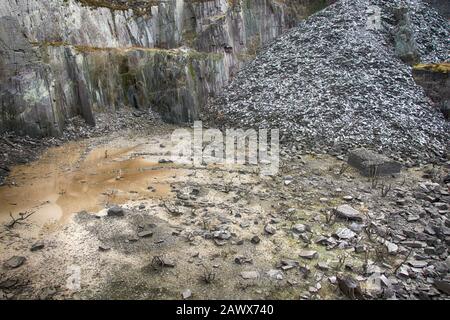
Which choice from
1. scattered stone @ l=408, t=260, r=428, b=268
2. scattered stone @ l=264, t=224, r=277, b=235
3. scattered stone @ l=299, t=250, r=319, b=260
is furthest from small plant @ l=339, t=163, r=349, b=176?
scattered stone @ l=299, t=250, r=319, b=260

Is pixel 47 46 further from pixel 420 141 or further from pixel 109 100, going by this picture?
pixel 420 141

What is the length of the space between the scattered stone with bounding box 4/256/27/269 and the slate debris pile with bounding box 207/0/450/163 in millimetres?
10445

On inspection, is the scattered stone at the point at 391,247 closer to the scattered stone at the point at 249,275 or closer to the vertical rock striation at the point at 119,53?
the scattered stone at the point at 249,275

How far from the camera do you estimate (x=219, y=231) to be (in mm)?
8312

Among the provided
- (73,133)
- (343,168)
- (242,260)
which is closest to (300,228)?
(242,260)

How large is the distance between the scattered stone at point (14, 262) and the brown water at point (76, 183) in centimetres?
164

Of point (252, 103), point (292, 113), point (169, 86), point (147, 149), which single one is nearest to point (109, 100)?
point (169, 86)

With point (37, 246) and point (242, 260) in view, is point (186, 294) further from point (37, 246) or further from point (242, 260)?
point (37, 246)

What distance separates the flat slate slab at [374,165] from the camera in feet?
38.6

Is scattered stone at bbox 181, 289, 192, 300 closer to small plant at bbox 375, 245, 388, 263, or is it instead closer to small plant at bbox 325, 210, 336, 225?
small plant at bbox 375, 245, 388, 263

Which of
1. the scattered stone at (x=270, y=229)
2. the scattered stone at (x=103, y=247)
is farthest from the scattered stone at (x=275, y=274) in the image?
the scattered stone at (x=103, y=247)

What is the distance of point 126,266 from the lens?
7066mm

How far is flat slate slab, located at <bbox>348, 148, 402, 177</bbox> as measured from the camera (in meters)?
11.8

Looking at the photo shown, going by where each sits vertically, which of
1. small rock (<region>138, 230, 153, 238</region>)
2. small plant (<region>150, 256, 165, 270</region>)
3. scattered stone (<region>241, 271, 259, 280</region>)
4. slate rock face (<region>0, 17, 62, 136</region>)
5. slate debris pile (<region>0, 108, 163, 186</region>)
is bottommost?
scattered stone (<region>241, 271, 259, 280</region>)
